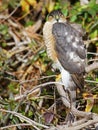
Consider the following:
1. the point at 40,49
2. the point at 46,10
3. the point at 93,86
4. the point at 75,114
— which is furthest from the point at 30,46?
the point at 75,114

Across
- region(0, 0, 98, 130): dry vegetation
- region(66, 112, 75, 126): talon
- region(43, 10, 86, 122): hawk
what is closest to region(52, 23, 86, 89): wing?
region(43, 10, 86, 122): hawk

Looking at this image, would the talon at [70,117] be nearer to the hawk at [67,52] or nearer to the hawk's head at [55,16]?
the hawk at [67,52]

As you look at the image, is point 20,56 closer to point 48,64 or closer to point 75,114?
point 48,64

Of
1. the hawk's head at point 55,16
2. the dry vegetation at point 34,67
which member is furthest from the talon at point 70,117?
the hawk's head at point 55,16

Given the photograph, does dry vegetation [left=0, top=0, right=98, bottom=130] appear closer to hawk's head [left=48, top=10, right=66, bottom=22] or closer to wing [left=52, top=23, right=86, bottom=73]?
wing [left=52, top=23, right=86, bottom=73]

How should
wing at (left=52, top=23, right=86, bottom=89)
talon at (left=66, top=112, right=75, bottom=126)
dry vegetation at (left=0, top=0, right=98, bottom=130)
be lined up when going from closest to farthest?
talon at (left=66, top=112, right=75, bottom=126) < wing at (left=52, top=23, right=86, bottom=89) < dry vegetation at (left=0, top=0, right=98, bottom=130)

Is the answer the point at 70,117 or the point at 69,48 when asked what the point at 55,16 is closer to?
the point at 69,48

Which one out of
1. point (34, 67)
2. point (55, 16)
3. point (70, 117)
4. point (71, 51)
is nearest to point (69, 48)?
point (71, 51)

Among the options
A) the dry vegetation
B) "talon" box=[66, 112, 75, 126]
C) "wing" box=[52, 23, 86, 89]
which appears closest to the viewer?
"talon" box=[66, 112, 75, 126]

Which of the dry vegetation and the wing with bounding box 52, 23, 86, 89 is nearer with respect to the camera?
the wing with bounding box 52, 23, 86, 89
